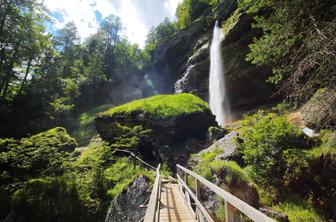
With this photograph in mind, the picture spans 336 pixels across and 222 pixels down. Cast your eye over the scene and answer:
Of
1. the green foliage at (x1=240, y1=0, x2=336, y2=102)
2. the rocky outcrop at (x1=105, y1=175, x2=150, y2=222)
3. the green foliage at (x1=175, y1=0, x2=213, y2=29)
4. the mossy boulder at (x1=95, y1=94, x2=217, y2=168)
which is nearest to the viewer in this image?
the green foliage at (x1=240, y1=0, x2=336, y2=102)

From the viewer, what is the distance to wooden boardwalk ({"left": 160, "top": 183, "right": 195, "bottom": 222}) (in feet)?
17.0

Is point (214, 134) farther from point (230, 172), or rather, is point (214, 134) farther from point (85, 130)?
point (85, 130)

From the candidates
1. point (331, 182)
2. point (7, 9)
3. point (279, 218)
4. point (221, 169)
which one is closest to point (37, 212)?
point (221, 169)

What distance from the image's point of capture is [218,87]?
23922mm

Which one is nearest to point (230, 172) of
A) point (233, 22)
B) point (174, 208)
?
point (174, 208)

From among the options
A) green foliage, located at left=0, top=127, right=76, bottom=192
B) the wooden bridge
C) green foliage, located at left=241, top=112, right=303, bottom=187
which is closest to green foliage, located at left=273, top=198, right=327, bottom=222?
green foliage, located at left=241, top=112, right=303, bottom=187

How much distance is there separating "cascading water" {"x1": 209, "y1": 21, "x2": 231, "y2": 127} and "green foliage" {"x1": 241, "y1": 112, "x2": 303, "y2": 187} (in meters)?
14.2

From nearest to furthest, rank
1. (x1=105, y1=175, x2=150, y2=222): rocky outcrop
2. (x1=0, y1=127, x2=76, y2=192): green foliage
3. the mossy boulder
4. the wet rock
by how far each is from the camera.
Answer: the wet rock, (x1=105, y1=175, x2=150, y2=222): rocky outcrop, (x1=0, y1=127, x2=76, y2=192): green foliage, the mossy boulder

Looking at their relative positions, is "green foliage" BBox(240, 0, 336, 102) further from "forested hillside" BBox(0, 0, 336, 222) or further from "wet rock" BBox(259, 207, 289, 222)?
"wet rock" BBox(259, 207, 289, 222)

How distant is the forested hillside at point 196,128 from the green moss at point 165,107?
0.09 meters

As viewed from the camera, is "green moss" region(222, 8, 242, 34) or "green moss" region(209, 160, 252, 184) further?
"green moss" region(222, 8, 242, 34)

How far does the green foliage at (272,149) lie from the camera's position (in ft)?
27.7

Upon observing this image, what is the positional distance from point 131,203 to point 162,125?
24.3ft

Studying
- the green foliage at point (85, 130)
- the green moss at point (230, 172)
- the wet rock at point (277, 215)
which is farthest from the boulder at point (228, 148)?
the green foliage at point (85, 130)
